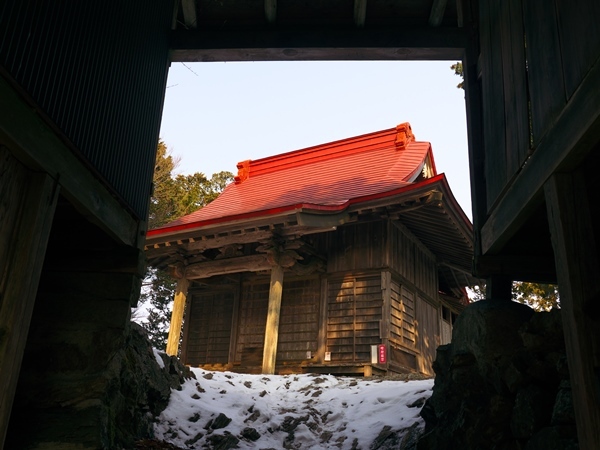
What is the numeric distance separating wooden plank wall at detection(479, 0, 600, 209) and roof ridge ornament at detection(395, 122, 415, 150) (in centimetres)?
1065

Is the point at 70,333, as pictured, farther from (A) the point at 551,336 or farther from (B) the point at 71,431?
(A) the point at 551,336

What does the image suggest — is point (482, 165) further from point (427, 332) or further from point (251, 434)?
point (427, 332)

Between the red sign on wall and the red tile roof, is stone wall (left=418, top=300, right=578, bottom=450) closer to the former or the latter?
the red sign on wall

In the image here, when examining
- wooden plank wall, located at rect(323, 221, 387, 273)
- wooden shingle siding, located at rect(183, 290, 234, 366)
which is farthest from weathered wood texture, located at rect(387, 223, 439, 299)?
wooden shingle siding, located at rect(183, 290, 234, 366)

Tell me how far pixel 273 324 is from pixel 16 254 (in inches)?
361

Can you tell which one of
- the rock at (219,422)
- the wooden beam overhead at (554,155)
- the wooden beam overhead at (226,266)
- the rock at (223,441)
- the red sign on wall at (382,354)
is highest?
the wooden beam overhead at (226,266)

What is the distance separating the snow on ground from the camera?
7.12 m

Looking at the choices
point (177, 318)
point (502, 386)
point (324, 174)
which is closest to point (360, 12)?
point (502, 386)

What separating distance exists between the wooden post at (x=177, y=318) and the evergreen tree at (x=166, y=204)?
38.1 ft

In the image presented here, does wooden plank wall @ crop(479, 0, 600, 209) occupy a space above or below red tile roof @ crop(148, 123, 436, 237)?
below

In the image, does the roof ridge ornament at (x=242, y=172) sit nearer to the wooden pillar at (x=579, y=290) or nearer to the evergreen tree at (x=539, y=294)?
the evergreen tree at (x=539, y=294)

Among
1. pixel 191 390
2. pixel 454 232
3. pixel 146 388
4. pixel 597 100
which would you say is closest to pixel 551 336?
pixel 597 100

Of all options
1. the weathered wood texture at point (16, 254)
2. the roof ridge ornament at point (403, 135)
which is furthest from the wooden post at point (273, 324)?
the weathered wood texture at point (16, 254)

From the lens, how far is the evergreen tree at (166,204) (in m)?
26.4
